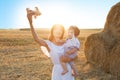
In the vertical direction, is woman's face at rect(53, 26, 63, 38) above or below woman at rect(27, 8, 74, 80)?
above

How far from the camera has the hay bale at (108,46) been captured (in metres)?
12.3

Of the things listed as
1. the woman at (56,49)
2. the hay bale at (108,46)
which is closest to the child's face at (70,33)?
the woman at (56,49)

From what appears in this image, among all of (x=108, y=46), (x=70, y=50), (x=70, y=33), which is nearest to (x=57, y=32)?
(x=70, y=33)

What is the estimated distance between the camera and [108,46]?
1285cm

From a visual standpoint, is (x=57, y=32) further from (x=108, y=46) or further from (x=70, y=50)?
(x=108, y=46)

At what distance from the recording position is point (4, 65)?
16.0 meters

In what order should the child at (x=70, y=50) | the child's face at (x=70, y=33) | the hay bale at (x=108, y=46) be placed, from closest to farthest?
the child at (x=70, y=50)
the child's face at (x=70, y=33)
the hay bale at (x=108, y=46)

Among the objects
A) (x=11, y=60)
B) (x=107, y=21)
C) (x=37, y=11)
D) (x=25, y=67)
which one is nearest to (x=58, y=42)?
(x=37, y=11)

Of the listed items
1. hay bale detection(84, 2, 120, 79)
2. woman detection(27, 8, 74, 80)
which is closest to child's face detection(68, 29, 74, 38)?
woman detection(27, 8, 74, 80)

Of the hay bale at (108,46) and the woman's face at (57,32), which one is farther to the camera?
the hay bale at (108,46)

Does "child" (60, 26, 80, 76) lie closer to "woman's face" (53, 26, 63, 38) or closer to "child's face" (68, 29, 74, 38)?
"child's face" (68, 29, 74, 38)

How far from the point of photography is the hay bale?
486 inches

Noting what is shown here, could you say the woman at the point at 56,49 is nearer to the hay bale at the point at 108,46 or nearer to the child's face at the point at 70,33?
the child's face at the point at 70,33

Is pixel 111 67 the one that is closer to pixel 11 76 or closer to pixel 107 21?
pixel 107 21
